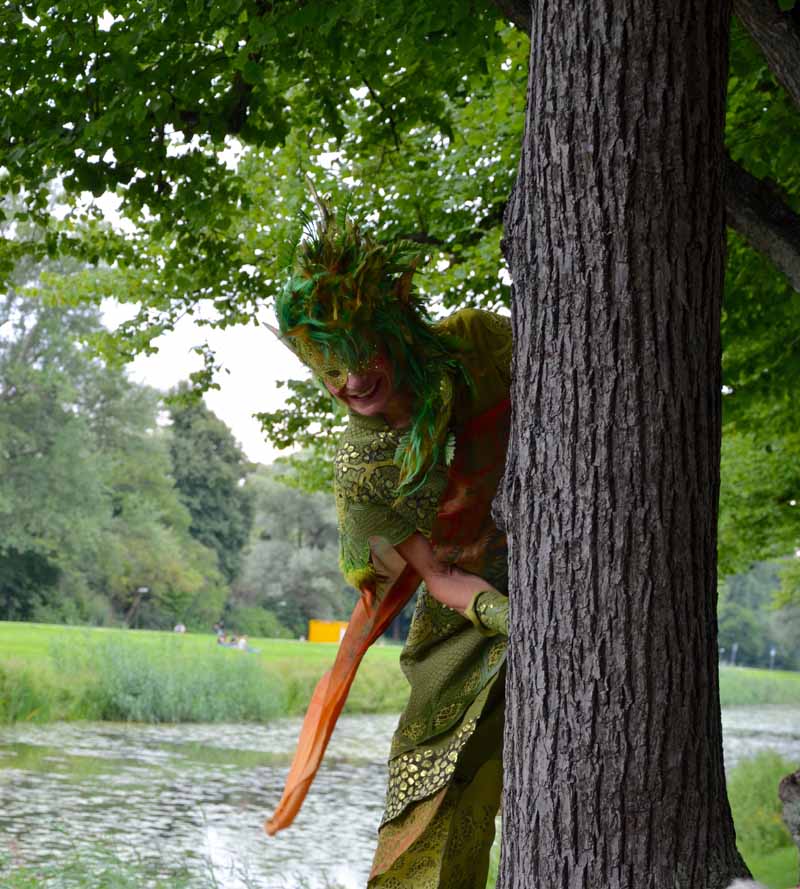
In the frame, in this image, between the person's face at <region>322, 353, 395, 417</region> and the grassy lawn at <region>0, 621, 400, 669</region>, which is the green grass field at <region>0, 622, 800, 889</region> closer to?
the grassy lawn at <region>0, 621, 400, 669</region>

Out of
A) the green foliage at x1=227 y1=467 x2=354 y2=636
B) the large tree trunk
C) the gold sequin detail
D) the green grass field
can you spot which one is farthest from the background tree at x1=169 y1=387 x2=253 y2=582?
the large tree trunk

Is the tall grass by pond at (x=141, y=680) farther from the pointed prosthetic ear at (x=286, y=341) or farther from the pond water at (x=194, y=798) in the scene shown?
the pointed prosthetic ear at (x=286, y=341)

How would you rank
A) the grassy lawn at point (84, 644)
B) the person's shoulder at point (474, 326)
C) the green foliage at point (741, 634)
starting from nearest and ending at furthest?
the person's shoulder at point (474, 326) → the grassy lawn at point (84, 644) → the green foliage at point (741, 634)

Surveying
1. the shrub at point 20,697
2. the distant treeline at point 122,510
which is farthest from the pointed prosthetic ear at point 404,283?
the distant treeline at point 122,510

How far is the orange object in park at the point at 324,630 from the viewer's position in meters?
38.7

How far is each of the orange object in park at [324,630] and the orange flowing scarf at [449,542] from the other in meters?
34.8

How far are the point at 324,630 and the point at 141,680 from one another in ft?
62.0

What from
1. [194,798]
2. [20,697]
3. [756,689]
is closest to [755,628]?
[756,689]

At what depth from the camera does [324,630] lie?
39.3m

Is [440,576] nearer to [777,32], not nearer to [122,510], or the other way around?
[777,32]

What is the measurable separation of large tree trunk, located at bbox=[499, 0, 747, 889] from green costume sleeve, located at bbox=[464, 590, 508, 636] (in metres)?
0.61

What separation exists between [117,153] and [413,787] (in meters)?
2.96

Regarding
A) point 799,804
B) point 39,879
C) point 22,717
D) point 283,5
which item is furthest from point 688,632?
point 22,717

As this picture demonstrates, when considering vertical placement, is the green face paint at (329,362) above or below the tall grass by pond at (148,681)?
above
